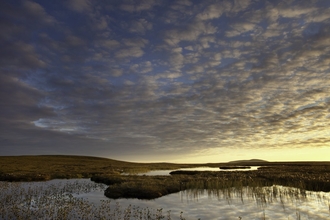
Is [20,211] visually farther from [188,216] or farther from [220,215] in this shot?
[220,215]

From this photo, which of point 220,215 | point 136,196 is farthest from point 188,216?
point 136,196

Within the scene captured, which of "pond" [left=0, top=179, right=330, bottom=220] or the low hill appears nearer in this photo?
"pond" [left=0, top=179, right=330, bottom=220]

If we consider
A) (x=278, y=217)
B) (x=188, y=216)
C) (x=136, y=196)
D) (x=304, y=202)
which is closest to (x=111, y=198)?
(x=136, y=196)

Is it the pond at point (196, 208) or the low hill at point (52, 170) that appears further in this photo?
the low hill at point (52, 170)

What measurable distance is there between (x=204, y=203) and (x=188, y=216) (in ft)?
15.5

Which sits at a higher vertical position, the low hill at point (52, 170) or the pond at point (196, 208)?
the low hill at point (52, 170)

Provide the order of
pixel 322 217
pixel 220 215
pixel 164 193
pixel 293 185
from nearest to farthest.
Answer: pixel 322 217, pixel 220 215, pixel 164 193, pixel 293 185

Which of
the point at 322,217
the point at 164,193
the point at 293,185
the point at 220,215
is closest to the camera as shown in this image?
the point at 322,217

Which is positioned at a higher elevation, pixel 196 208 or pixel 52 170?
pixel 52 170

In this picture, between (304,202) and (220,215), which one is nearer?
(220,215)

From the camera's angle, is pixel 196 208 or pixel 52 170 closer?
pixel 196 208

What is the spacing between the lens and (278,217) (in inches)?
600

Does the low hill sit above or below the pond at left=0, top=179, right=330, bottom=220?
above

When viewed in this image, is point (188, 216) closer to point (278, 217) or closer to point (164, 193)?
point (278, 217)
